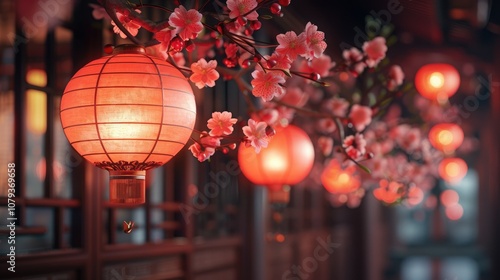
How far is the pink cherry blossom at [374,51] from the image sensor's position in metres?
5.57

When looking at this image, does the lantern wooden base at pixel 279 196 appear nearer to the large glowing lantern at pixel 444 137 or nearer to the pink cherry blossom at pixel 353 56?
the pink cherry blossom at pixel 353 56

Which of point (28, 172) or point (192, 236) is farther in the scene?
point (28, 172)

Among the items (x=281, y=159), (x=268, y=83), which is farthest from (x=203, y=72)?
(x=281, y=159)

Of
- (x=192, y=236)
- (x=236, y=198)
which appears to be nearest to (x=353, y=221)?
(x=236, y=198)

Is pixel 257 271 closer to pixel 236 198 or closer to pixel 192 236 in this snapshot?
pixel 236 198

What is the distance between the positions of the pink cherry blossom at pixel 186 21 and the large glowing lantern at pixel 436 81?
273 inches

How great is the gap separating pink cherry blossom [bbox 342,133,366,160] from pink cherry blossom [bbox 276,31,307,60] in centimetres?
158

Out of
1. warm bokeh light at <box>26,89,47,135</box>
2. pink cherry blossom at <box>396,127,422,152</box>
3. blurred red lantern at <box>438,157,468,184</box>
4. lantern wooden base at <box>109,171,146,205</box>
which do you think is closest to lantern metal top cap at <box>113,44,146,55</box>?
lantern wooden base at <box>109,171,146,205</box>

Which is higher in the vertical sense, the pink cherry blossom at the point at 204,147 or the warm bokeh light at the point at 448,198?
the pink cherry blossom at the point at 204,147

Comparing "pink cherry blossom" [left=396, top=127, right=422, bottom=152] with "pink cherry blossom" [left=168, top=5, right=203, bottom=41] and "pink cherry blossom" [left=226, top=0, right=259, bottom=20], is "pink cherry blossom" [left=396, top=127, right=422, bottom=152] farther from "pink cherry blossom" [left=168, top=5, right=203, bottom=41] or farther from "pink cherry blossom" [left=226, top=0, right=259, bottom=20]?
"pink cherry blossom" [left=168, top=5, right=203, bottom=41]

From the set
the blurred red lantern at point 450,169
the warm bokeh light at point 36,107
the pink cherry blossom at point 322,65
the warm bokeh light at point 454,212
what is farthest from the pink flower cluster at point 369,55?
the warm bokeh light at point 454,212

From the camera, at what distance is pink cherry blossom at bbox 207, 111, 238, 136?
13.7 feet

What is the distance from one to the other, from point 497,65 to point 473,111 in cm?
1331

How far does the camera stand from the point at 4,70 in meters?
8.21
